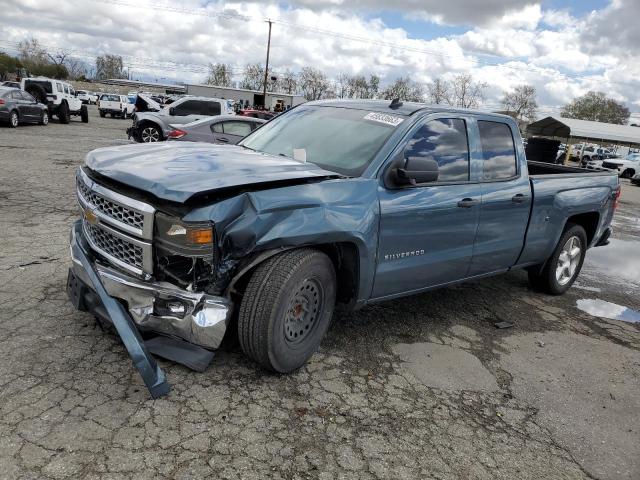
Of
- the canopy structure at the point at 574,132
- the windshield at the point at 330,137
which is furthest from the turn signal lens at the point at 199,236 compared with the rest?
the canopy structure at the point at 574,132

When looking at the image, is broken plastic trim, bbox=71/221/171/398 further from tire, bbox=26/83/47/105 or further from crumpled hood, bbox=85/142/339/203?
tire, bbox=26/83/47/105

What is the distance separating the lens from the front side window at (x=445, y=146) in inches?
159

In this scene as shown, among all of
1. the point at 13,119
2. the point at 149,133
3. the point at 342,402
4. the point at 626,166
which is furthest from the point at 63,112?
the point at 626,166

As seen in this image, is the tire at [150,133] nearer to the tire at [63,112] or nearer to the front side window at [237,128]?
the front side window at [237,128]

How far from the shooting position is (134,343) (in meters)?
2.92

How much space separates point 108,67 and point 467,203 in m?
147

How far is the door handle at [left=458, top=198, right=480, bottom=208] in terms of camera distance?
165 inches

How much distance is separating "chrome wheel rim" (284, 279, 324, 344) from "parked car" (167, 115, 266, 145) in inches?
352

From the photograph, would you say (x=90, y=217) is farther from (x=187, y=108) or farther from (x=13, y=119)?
(x=13, y=119)

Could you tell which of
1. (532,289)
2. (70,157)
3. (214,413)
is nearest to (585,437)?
(214,413)

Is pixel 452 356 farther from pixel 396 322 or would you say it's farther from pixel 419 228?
pixel 419 228

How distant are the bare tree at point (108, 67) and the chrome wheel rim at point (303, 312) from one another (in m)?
145

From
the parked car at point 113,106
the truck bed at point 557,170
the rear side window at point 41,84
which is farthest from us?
the parked car at point 113,106

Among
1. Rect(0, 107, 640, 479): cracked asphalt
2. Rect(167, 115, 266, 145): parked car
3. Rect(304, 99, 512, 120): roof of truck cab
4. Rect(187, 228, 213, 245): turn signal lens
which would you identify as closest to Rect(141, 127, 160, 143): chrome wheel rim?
Rect(167, 115, 266, 145): parked car
